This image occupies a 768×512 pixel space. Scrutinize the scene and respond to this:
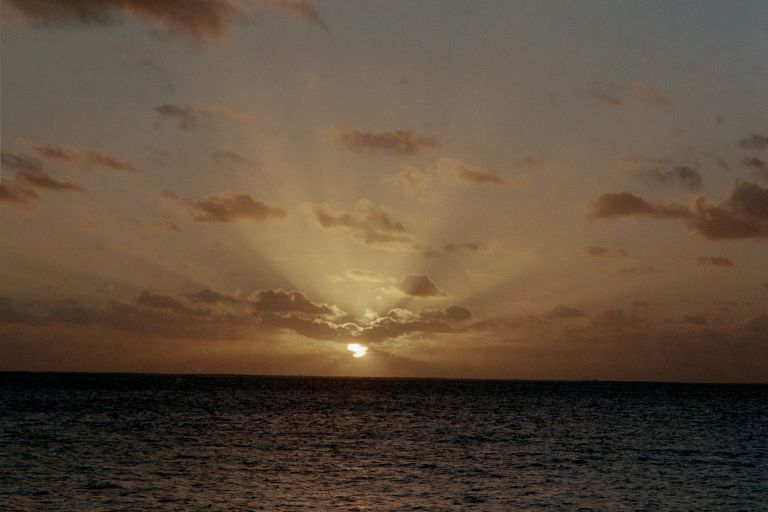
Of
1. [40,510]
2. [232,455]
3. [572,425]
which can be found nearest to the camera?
[40,510]

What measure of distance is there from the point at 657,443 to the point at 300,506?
50.7 m

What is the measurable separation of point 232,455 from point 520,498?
90.1 feet

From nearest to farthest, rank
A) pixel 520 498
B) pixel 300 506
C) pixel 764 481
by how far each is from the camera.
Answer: pixel 300 506 → pixel 520 498 → pixel 764 481

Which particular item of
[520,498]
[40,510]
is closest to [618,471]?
[520,498]

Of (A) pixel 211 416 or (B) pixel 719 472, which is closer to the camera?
(B) pixel 719 472

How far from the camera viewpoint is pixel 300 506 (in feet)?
143

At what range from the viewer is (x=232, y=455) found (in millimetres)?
64875

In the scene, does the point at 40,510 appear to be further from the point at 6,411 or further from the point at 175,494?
the point at 6,411

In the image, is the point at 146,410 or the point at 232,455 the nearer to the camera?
the point at 232,455

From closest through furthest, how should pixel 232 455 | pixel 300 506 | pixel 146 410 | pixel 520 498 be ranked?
1. pixel 300 506
2. pixel 520 498
3. pixel 232 455
4. pixel 146 410

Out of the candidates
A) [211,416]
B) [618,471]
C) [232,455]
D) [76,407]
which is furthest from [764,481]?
[76,407]

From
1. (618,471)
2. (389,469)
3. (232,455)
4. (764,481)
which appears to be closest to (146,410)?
(232,455)

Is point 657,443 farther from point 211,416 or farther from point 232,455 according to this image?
point 211,416

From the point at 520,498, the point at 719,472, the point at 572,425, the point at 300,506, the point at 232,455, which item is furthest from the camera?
the point at 572,425
